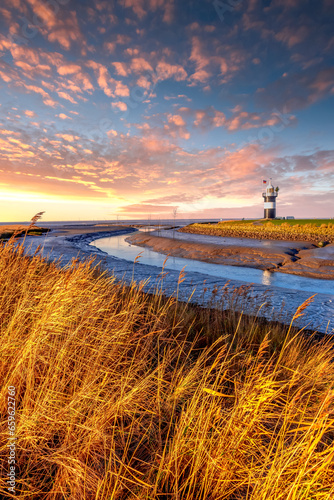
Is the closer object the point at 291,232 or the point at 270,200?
the point at 291,232

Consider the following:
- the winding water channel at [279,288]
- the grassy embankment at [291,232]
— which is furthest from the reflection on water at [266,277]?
the grassy embankment at [291,232]

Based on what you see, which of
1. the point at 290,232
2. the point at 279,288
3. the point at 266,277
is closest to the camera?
the point at 279,288

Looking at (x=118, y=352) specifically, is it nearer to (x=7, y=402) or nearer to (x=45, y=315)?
(x=45, y=315)

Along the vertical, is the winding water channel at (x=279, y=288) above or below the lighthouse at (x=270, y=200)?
below

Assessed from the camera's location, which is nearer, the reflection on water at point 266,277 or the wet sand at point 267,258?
the reflection on water at point 266,277
